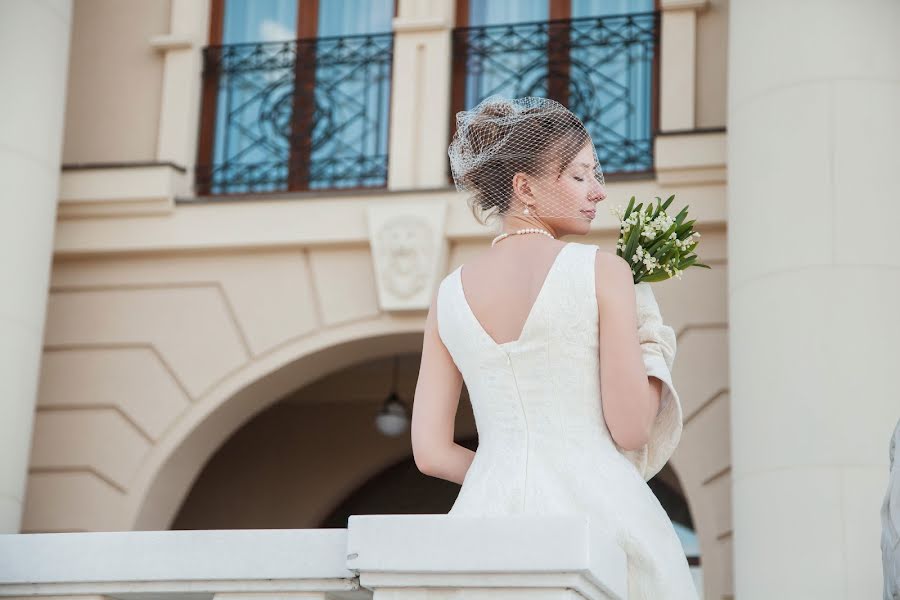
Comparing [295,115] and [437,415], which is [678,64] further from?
[437,415]

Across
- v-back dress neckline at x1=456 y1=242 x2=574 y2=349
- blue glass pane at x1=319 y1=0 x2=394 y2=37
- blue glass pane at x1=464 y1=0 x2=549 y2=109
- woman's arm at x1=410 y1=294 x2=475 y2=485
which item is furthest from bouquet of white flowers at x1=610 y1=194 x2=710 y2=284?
blue glass pane at x1=319 y1=0 x2=394 y2=37

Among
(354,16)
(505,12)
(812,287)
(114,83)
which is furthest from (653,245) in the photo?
(114,83)

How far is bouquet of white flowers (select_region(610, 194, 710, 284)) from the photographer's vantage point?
11.1 feet

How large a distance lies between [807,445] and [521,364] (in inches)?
161

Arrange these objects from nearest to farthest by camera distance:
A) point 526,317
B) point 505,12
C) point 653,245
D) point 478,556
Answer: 1. point 478,556
2. point 526,317
3. point 653,245
4. point 505,12

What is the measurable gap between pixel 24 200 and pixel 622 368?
6.05 meters

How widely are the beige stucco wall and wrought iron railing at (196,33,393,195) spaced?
1.08 feet

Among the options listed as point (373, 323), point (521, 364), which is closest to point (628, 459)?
→ point (521, 364)

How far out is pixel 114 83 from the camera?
939 cm

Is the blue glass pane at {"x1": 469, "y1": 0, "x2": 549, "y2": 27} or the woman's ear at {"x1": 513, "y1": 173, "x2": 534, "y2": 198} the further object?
the blue glass pane at {"x1": 469, "y1": 0, "x2": 549, "y2": 27}

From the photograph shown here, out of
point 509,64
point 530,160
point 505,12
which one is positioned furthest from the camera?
point 505,12

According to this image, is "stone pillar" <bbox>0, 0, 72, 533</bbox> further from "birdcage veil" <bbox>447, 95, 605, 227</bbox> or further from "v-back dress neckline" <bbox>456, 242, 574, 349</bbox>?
"v-back dress neckline" <bbox>456, 242, 574, 349</bbox>

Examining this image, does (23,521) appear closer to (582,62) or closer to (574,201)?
(582,62)

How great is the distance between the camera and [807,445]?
694 cm
